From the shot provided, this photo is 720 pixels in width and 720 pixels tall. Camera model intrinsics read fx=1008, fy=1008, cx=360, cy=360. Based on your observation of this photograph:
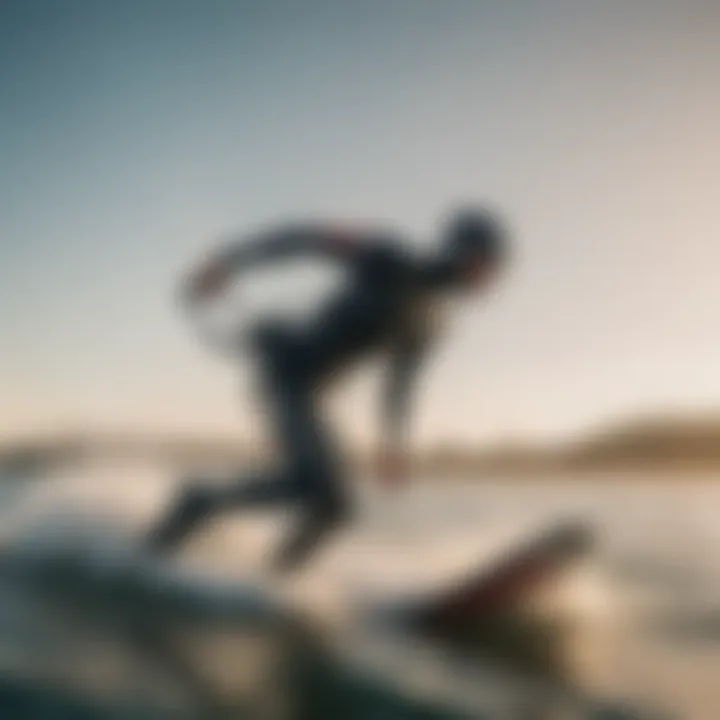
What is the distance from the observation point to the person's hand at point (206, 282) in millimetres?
1301

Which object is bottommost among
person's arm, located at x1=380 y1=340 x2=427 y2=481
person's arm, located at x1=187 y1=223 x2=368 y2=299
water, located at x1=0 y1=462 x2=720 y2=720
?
water, located at x1=0 y1=462 x2=720 y2=720

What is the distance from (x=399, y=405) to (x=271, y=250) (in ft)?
0.85

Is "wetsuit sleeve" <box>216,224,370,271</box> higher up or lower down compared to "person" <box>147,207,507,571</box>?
higher up

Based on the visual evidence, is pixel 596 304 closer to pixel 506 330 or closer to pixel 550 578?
pixel 506 330

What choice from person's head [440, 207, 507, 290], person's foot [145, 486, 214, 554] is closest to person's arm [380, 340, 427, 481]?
person's head [440, 207, 507, 290]

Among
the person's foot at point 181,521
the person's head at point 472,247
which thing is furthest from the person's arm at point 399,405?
the person's foot at point 181,521

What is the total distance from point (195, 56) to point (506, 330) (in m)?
0.57

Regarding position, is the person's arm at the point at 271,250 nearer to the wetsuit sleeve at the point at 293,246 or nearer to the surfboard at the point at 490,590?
the wetsuit sleeve at the point at 293,246

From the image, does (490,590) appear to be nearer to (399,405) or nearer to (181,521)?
(399,405)

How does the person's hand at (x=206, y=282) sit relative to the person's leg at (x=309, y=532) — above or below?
above

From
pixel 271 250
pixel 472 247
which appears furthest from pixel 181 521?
pixel 472 247

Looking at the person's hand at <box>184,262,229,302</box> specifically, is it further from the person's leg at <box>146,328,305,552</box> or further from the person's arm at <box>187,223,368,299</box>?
the person's leg at <box>146,328,305,552</box>

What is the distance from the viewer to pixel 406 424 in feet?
4.17

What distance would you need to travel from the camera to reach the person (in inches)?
49.4
